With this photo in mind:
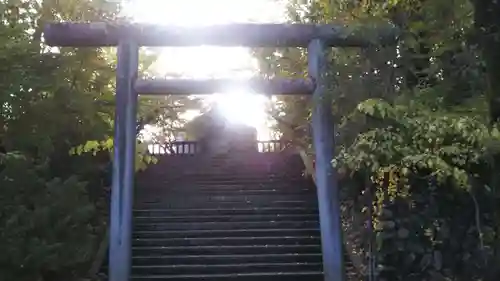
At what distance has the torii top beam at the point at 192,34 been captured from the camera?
6965mm

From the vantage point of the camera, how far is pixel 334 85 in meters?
6.70

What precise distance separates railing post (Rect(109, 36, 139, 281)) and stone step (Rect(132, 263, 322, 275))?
0.81 metres

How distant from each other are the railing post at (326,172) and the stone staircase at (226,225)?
745 mm

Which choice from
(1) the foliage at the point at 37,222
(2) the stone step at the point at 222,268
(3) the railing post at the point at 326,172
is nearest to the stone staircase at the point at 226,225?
(2) the stone step at the point at 222,268

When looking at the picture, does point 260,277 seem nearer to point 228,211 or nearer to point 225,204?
point 228,211

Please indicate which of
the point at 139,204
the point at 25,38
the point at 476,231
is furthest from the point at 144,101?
the point at 476,231

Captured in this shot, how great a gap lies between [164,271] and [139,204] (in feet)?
6.97

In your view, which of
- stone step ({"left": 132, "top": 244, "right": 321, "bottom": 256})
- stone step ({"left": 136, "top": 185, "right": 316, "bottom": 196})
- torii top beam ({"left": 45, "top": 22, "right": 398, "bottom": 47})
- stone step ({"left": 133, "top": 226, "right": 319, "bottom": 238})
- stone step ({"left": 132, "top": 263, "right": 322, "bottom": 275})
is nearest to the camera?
torii top beam ({"left": 45, "top": 22, "right": 398, "bottom": 47})

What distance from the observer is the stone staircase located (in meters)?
7.86

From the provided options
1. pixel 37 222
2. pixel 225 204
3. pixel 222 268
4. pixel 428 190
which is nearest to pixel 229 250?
pixel 222 268

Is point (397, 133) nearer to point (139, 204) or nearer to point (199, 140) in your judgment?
point (139, 204)

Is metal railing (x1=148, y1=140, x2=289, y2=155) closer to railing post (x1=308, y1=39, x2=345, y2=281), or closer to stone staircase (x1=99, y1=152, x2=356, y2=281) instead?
stone staircase (x1=99, y1=152, x2=356, y2=281)

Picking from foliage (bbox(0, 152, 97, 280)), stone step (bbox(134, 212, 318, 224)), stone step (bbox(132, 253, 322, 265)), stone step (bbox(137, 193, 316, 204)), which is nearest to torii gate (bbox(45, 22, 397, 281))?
foliage (bbox(0, 152, 97, 280))

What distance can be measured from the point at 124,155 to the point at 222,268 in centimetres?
197
